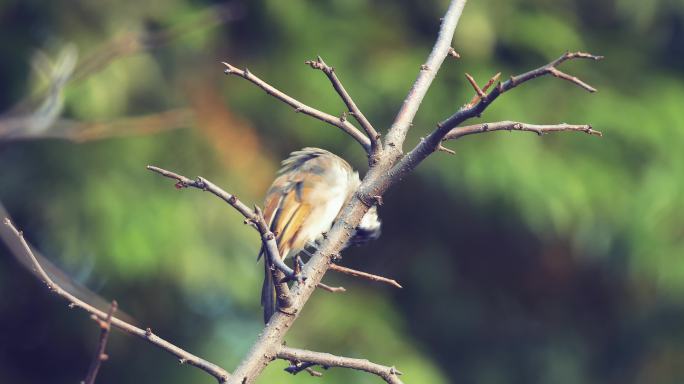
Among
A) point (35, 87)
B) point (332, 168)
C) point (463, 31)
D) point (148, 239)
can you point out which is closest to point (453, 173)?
point (463, 31)

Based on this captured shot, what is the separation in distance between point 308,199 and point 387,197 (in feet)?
11.3

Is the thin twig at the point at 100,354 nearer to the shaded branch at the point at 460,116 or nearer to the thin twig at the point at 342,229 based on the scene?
the thin twig at the point at 342,229

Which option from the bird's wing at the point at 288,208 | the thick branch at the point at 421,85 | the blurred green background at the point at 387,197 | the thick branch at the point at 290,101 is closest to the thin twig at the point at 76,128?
the bird's wing at the point at 288,208

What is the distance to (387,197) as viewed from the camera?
6395 mm

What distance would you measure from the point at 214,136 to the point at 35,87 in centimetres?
113

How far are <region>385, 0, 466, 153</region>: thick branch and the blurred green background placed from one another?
3418 millimetres

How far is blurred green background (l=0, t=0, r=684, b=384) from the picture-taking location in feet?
17.0

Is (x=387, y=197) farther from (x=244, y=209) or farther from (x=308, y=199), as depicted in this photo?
(x=244, y=209)

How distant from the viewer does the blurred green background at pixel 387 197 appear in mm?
5180

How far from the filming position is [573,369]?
6.98 metres

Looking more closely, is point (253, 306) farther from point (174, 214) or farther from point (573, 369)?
point (573, 369)

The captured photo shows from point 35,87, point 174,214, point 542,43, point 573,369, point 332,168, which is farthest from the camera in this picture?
point 573,369

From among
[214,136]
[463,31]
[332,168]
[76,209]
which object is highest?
[463,31]

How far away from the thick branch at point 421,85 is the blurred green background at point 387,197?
3418 millimetres
